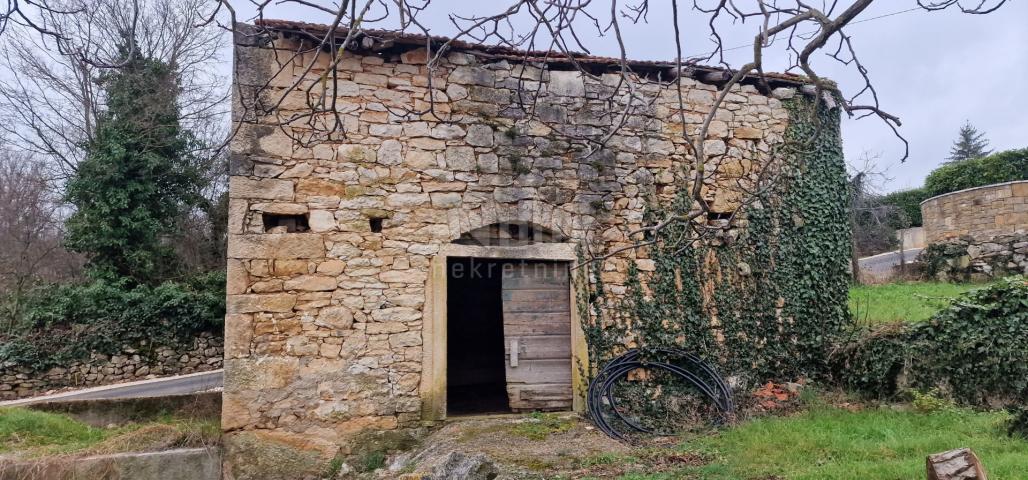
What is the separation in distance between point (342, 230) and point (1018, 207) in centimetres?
1333

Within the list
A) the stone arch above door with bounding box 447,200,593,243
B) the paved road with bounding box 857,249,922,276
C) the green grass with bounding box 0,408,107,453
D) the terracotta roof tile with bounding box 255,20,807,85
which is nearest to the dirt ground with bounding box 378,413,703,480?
the stone arch above door with bounding box 447,200,593,243

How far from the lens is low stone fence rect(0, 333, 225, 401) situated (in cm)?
1117

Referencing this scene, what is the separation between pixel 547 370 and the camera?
5.70 m

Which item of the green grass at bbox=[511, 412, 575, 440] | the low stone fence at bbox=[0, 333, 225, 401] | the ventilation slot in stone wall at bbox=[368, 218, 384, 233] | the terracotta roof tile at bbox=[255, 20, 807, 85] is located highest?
the terracotta roof tile at bbox=[255, 20, 807, 85]

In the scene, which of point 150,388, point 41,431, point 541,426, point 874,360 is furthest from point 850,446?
point 150,388

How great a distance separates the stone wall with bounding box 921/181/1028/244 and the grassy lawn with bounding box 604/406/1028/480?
8.53 meters

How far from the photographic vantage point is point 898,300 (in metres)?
9.15

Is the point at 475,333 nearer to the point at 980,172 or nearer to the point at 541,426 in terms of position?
the point at 541,426

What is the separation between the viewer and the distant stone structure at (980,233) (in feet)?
35.8

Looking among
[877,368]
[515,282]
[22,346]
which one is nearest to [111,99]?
[22,346]

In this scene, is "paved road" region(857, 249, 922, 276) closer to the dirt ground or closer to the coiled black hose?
the coiled black hose

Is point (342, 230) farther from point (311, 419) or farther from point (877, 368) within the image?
point (877, 368)

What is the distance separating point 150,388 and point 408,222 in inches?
343

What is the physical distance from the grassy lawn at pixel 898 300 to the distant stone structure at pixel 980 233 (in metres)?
0.71
